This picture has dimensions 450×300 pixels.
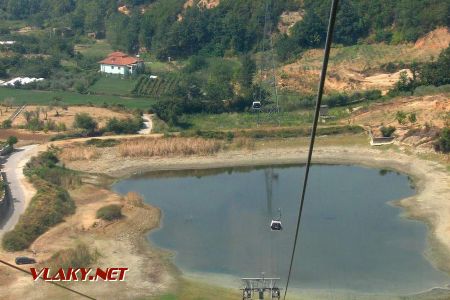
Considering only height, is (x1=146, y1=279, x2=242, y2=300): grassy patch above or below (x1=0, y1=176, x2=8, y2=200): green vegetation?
below

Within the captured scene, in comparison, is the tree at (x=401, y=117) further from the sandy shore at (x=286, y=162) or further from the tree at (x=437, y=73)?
the tree at (x=437, y=73)

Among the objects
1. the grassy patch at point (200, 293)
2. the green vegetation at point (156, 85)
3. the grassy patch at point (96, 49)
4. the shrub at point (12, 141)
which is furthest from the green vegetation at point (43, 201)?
the grassy patch at point (96, 49)

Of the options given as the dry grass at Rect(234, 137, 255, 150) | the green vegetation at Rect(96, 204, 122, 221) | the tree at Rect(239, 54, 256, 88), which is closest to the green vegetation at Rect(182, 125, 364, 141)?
the dry grass at Rect(234, 137, 255, 150)

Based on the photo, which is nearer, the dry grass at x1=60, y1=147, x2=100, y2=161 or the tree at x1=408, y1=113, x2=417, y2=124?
the dry grass at x1=60, y1=147, x2=100, y2=161

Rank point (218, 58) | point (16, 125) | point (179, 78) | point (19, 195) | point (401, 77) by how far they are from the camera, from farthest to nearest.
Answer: point (218, 58)
point (179, 78)
point (401, 77)
point (16, 125)
point (19, 195)

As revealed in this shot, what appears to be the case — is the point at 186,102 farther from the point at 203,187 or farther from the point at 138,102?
the point at 203,187

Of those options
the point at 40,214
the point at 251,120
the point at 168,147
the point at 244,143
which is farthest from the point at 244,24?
the point at 40,214

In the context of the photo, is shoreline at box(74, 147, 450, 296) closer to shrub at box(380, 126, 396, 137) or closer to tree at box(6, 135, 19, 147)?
shrub at box(380, 126, 396, 137)

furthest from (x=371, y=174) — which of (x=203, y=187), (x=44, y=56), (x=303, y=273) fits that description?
(x=44, y=56)
